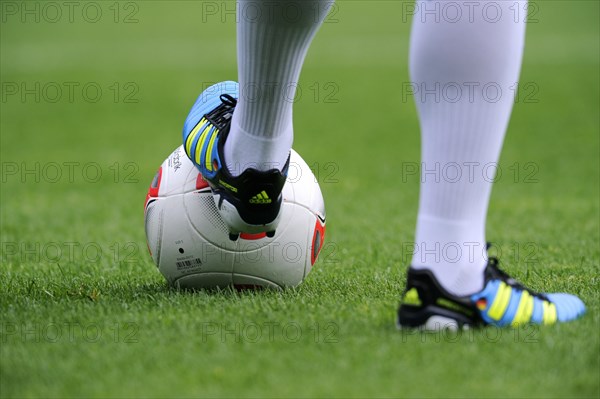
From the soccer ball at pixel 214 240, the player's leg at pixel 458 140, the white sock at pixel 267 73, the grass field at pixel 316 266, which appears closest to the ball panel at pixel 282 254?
the soccer ball at pixel 214 240

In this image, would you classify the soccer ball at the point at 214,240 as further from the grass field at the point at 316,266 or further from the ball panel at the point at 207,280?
the grass field at the point at 316,266

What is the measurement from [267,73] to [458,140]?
71 cm

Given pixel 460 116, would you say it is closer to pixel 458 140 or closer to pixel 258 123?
pixel 458 140

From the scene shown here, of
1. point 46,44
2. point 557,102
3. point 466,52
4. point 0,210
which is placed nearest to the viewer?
point 466,52

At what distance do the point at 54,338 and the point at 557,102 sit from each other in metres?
9.66

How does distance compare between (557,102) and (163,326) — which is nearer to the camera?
(163,326)

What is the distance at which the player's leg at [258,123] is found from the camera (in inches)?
100

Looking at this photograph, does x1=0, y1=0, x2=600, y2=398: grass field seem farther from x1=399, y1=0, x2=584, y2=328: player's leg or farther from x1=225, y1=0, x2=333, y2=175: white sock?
x1=225, y1=0, x2=333, y2=175: white sock

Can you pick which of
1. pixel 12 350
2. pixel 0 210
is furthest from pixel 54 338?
pixel 0 210

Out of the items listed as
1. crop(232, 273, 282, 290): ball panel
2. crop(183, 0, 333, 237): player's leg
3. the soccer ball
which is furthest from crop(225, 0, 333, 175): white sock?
crop(232, 273, 282, 290): ball panel

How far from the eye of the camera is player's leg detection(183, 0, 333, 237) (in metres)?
2.54

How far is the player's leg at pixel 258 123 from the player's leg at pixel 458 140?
20.0 inches

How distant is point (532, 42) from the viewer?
62.8 ft

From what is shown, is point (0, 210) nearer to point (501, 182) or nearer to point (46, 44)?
point (501, 182)
